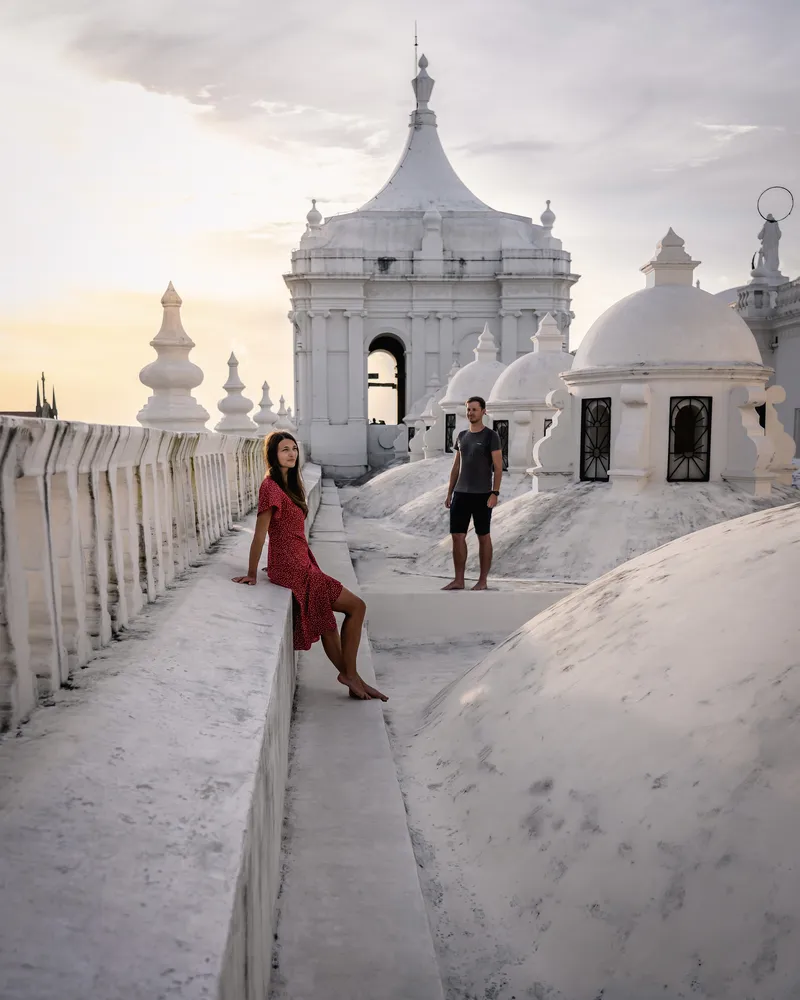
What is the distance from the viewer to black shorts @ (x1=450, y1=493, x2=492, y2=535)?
297 inches

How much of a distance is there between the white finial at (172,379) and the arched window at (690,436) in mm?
5421

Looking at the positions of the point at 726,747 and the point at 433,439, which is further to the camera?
the point at 433,439

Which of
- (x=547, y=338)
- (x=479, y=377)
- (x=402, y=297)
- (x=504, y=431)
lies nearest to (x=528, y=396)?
(x=504, y=431)

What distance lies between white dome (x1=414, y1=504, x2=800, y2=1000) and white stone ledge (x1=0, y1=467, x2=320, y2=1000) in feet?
2.44

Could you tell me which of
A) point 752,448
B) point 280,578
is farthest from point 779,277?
point 280,578

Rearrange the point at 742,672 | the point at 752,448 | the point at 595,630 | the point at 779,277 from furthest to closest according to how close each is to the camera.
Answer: the point at 779,277
the point at 752,448
the point at 595,630
the point at 742,672

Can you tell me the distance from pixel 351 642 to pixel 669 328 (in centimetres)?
670

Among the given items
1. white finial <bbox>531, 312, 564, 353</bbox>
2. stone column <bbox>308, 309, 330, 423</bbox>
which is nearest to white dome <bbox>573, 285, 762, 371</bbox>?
white finial <bbox>531, 312, 564, 353</bbox>

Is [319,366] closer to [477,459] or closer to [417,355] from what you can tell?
[417,355]

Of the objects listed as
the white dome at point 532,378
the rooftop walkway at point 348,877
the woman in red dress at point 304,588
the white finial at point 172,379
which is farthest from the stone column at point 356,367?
the rooftop walkway at point 348,877

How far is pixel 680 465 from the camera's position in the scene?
10.1 metres

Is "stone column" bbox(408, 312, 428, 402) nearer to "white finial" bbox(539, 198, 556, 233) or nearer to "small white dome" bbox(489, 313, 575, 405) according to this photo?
"white finial" bbox(539, 198, 556, 233)

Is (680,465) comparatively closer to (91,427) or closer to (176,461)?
(176,461)

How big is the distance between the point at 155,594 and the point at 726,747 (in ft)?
7.55
